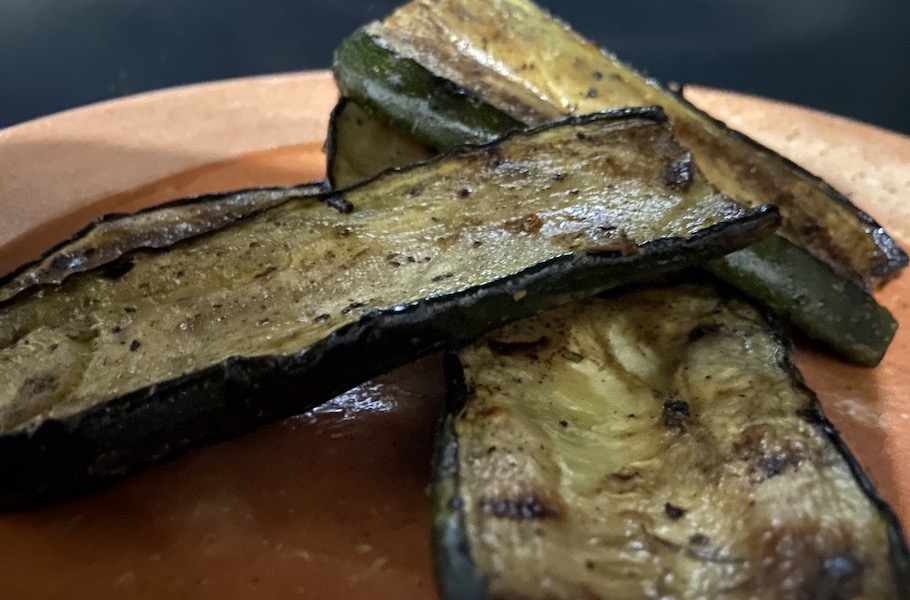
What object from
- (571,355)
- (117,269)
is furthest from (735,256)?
(117,269)

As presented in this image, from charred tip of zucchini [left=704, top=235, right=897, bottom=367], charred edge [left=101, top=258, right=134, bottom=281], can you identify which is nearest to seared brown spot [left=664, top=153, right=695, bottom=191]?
charred tip of zucchini [left=704, top=235, right=897, bottom=367]

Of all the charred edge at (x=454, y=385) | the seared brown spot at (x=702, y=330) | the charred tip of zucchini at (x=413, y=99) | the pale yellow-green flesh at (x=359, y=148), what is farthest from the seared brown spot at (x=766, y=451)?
the pale yellow-green flesh at (x=359, y=148)

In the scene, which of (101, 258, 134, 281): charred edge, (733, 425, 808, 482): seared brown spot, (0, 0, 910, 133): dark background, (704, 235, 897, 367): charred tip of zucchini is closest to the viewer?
(733, 425, 808, 482): seared brown spot

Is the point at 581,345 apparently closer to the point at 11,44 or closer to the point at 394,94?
the point at 394,94

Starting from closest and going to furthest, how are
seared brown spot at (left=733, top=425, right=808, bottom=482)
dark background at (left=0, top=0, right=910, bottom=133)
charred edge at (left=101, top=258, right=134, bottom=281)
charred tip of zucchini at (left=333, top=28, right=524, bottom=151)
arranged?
1. seared brown spot at (left=733, top=425, right=808, bottom=482)
2. charred edge at (left=101, top=258, right=134, bottom=281)
3. charred tip of zucchini at (left=333, top=28, right=524, bottom=151)
4. dark background at (left=0, top=0, right=910, bottom=133)

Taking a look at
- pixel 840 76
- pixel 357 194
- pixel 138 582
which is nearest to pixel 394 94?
pixel 357 194

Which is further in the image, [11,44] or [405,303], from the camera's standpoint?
[11,44]

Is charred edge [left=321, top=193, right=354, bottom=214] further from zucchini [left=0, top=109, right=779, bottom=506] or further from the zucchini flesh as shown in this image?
the zucchini flesh
